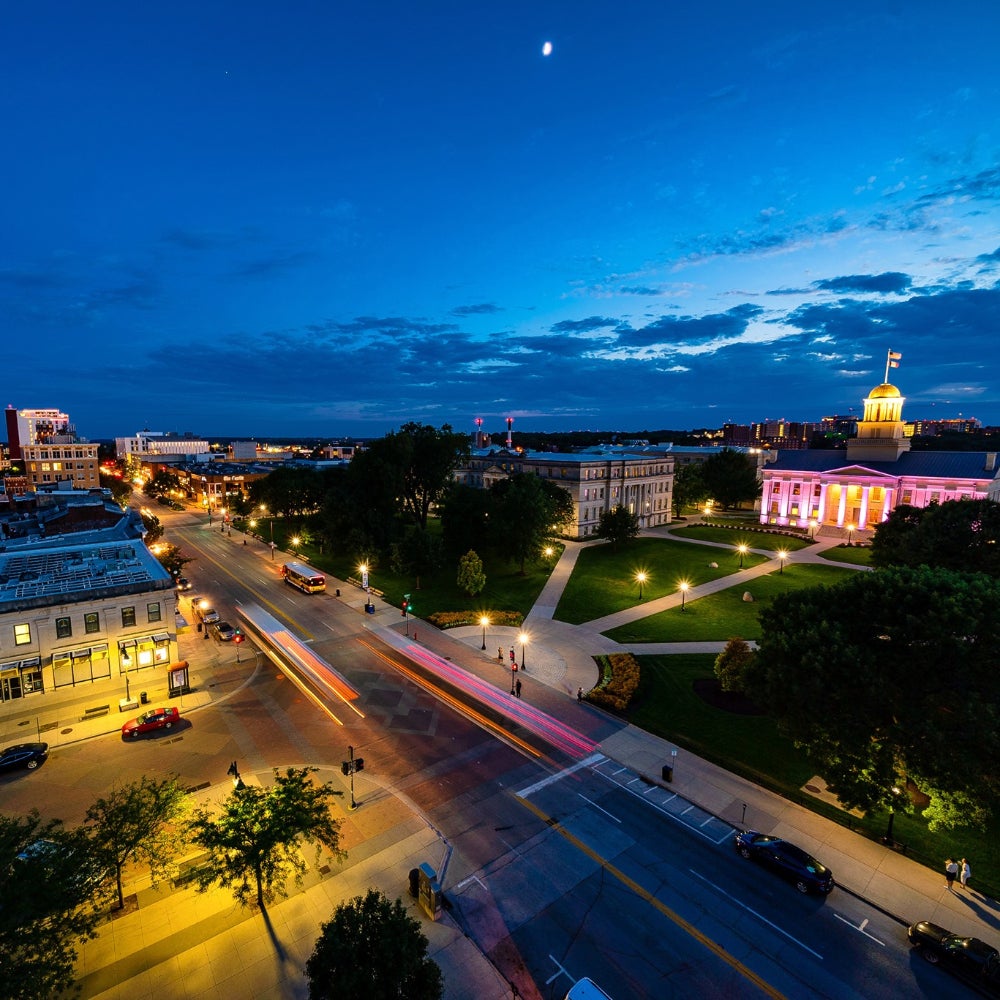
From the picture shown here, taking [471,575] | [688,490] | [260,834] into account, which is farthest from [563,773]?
[688,490]

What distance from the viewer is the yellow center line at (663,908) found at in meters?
16.5

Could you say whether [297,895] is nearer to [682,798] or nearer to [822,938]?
Result: [682,798]

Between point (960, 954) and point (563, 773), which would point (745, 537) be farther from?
point (960, 954)

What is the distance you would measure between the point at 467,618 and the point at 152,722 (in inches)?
1007

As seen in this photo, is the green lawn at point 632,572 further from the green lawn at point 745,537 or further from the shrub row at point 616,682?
the shrub row at point 616,682

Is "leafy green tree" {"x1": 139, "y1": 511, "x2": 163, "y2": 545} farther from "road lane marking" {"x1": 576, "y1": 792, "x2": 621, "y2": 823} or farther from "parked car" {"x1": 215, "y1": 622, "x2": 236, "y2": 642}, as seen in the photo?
"road lane marking" {"x1": 576, "y1": 792, "x2": 621, "y2": 823}

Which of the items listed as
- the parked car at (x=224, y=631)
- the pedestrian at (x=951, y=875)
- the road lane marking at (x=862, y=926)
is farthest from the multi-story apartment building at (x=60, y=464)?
the pedestrian at (x=951, y=875)

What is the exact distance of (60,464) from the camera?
400 feet

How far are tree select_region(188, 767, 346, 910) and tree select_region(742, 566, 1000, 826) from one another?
21376mm

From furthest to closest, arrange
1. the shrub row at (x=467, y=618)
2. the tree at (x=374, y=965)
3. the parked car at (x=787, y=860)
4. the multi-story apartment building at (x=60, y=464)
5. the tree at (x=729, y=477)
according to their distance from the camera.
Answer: the multi-story apartment building at (x=60, y=464), the tree at (x=729, y=477), the shrub row at (x=467, y=618), the parked car at (x=787, y=860), the tree at (x=374, y=965)

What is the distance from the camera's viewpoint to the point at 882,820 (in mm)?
23891

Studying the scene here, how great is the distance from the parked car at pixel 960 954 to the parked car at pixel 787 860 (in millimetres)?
2788

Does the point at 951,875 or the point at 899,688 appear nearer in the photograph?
the point at 951,875

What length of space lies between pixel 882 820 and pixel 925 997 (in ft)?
29.3
